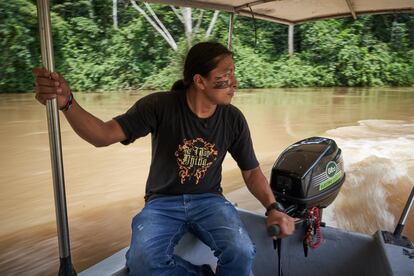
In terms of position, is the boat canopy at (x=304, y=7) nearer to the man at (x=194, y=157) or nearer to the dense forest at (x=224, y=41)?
the man at (x=194, y=157)

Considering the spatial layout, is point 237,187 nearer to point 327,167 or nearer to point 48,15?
point 327,167

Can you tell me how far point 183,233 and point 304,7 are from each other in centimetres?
177

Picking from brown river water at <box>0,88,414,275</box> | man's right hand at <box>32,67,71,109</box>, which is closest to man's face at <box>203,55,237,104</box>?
man's right hand at <box>32,67,71,109</box>

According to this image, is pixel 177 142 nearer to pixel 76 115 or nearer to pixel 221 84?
pixel 221 84

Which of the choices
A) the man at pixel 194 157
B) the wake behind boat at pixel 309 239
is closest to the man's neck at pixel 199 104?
the man at pixel 194 157

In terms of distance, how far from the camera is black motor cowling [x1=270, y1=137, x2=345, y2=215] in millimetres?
1939

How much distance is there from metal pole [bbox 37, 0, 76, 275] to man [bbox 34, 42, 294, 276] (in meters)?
0.21

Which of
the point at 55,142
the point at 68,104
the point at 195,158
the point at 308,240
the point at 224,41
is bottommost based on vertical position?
the point at 308,240

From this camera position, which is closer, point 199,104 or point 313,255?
point 199,104

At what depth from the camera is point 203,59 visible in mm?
1713

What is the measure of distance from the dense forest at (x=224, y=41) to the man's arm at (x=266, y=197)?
14.8 metres

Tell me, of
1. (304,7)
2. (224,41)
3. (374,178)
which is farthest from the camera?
(224,41)

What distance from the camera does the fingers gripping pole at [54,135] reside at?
1229 mm

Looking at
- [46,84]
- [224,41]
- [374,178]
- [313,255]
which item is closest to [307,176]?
[313,255]
